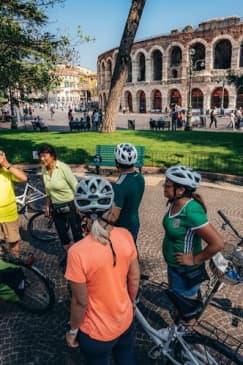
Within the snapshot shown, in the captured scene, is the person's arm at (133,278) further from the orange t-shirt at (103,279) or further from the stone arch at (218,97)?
the stone arch at (218,97)

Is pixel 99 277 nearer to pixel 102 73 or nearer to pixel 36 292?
pixel 36 292

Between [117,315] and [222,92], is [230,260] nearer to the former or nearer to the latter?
[117,315]

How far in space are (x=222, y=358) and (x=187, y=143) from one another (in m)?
14.9

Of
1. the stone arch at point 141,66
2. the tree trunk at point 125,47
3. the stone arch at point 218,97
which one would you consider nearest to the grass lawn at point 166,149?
the tree trunk at point 125,47

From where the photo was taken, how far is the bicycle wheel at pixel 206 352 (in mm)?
2652

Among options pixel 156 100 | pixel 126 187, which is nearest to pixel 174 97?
pixel 156 100

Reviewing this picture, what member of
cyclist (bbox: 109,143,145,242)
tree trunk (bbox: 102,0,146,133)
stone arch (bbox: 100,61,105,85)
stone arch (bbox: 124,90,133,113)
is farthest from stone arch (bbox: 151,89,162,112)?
cyclist (bbox: 109,143,145,242)

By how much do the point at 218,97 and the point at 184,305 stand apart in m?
53.8

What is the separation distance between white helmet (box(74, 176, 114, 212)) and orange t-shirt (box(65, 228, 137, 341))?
191 mm

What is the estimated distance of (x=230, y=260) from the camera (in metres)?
3.14

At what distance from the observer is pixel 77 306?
2232mm

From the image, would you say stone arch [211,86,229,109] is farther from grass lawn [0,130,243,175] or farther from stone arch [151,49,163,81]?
grass lawn [0,130,243,175]

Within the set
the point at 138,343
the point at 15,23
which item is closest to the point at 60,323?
the point at 138,343

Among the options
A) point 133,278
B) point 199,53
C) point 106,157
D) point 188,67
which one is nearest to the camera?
point 133,278
